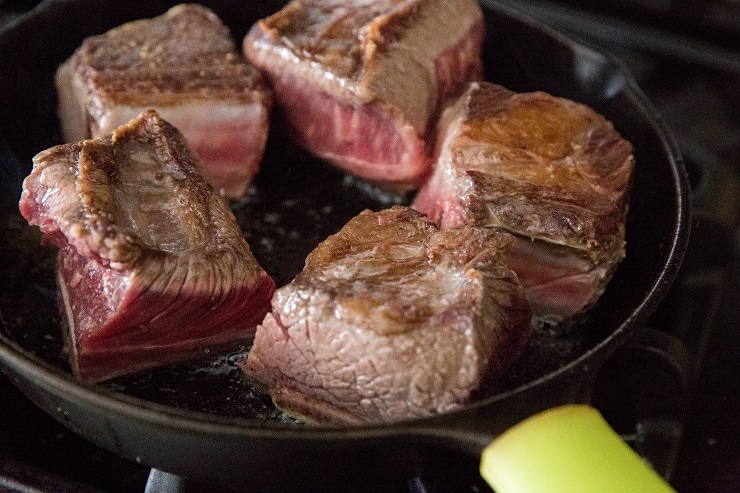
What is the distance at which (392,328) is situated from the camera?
1338 millimetres

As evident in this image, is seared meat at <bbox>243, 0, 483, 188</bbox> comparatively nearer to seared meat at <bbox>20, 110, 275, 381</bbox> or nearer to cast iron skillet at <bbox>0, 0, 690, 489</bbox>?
cast iron skillet at <bbox>0, 0, 690, 489</bbox>

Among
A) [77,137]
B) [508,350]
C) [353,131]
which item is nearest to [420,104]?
[353,131]

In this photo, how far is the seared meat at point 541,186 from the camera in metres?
1.63

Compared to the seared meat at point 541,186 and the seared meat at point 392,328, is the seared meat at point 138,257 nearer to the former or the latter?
the seared meat at point 392,328

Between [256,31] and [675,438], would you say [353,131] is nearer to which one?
[256,31]

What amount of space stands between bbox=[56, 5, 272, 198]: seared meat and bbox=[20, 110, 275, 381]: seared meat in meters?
0.23

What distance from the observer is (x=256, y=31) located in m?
2.07

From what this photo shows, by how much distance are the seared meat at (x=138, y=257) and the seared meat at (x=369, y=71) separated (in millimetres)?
444

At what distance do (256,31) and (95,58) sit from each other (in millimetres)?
406

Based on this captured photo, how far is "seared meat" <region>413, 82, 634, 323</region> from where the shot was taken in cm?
163

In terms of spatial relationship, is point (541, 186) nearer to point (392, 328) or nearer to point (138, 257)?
point (392, 328)

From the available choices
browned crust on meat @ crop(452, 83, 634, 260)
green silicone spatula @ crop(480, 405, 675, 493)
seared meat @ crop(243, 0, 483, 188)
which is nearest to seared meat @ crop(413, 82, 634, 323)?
browned crust on meat @ crop(452, 83, 634, 260)

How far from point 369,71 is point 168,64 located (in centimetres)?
50

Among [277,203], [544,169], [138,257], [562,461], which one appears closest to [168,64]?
[277,203]
